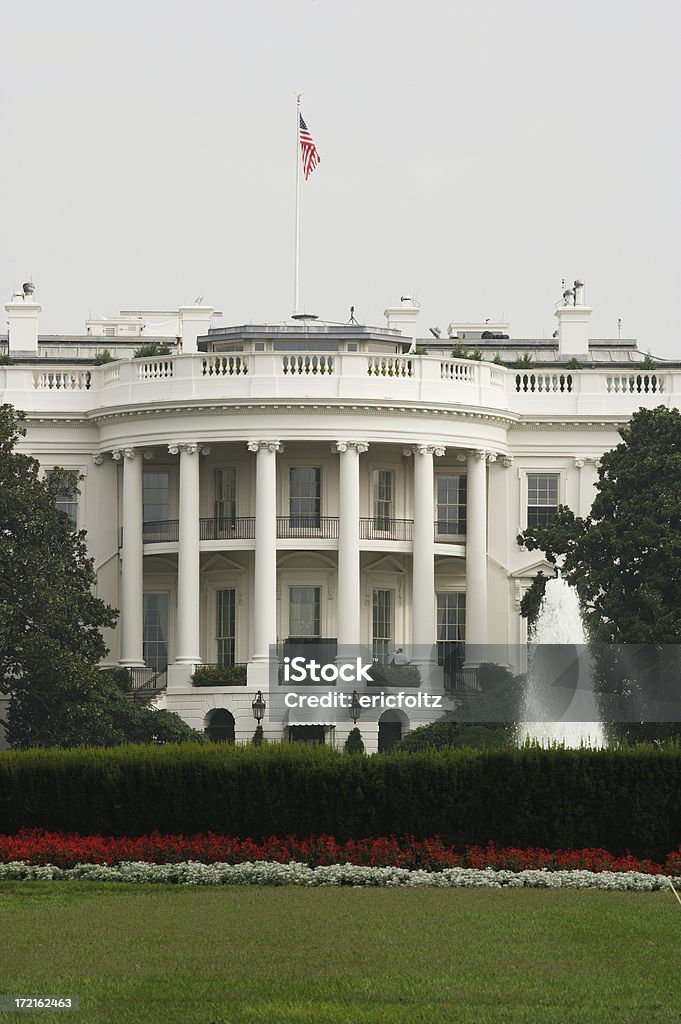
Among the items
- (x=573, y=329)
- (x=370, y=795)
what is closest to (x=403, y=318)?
(x=573, y=329)

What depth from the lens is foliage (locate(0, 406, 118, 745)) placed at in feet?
198

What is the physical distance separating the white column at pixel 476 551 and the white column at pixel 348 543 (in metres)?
4.08

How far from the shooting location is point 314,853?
3200cm

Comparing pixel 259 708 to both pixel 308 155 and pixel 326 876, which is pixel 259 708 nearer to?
pixel 308 155

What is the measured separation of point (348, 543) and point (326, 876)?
1503 inches

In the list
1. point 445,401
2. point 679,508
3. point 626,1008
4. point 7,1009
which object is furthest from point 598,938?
point 445,401

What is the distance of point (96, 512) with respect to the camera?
2881 inches

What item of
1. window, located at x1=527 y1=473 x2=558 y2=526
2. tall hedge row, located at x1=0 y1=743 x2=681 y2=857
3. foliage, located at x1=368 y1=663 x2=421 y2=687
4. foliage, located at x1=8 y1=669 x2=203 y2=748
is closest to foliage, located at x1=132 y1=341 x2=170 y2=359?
window, located at x1=527 y1=473 x2=558 y2=526

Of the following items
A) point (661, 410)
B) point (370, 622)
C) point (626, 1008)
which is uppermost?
point (661, 410)

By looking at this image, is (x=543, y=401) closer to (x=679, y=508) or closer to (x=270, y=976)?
(x=679, y=508)

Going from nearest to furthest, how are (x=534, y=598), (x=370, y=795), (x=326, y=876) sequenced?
(x=326, y=876)
(x=370, y=795)
(x=534, y=598)

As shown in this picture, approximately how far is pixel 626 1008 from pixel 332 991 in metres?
2.70

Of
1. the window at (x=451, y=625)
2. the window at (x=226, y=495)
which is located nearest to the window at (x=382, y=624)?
the window at (x=451, y=625)

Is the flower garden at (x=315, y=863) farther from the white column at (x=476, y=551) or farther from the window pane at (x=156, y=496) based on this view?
the window pane at (x=156, y=496)
